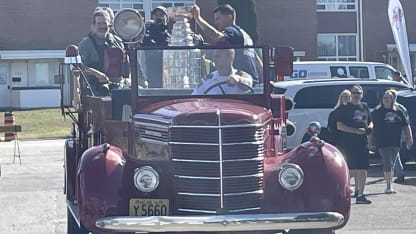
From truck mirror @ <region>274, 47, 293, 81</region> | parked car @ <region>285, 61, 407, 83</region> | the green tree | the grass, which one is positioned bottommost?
the grass

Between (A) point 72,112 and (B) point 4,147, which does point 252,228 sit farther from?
(B) point 4,147

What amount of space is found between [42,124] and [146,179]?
33.3m

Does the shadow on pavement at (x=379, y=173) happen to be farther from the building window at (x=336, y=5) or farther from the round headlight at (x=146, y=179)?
the building window at (x=336, y=5)

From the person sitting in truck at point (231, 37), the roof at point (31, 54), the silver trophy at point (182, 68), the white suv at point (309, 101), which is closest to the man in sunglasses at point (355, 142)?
the person sitting in truck at point (231, 37)

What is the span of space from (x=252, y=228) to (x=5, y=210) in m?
6.97

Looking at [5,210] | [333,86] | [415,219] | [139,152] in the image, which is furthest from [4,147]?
[139,152]

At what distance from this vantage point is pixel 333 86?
65.8 ft

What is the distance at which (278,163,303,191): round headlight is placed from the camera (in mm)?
7957

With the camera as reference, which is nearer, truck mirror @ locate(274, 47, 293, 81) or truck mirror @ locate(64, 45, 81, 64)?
truck mirror @ locate(64, 45, 81, 64)

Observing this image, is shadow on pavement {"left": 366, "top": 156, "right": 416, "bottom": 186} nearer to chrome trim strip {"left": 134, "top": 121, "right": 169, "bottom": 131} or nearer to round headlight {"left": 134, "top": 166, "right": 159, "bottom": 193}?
chrome trim strip {"left": 134, "top": 121, "right": 169, "bottom": 131}

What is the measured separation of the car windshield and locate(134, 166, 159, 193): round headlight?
Answer: 1.38m

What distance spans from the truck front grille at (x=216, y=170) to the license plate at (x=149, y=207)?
0.13 m

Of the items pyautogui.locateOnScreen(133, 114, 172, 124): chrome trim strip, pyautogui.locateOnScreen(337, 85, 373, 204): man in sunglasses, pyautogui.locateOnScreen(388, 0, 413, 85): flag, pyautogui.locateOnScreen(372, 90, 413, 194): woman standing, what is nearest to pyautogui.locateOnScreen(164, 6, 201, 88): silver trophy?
pyautogui.locateOnScreen(133, 114, 172, 124): chrome trim strip

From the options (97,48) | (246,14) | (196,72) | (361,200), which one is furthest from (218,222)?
(246,14)
